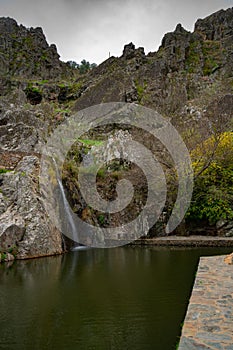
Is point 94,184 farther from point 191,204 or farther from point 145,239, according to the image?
point 191,204

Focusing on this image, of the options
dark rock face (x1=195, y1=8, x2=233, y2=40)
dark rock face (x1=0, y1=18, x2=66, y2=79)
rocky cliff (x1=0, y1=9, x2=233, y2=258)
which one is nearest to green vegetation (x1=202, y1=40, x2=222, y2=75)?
rocky cliff (x1=0, y1=9, x2=233, y2=258)

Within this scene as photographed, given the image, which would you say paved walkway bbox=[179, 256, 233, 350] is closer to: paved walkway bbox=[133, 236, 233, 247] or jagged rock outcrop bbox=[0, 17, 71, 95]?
paved walkway bbox=[133, 236, 233, 247]

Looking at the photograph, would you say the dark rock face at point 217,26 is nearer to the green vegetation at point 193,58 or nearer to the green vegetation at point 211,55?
the green vegetation at point 211,55

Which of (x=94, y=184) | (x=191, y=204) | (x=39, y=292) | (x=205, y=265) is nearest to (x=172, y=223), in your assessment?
(x=191, y=204)

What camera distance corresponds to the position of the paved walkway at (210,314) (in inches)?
152

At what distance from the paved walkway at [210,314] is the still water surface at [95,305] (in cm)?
48

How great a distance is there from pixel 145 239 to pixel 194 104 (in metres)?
17.3

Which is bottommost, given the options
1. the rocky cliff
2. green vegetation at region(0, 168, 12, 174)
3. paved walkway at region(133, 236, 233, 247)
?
paved walkway at region(133, 236, 233, 247)

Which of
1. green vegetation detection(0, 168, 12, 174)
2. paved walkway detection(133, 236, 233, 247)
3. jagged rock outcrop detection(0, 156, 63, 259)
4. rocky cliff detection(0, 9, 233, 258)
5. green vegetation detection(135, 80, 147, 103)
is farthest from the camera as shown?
green vegetation detection(135, 80, 147, 103)

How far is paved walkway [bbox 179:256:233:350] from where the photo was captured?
387cm

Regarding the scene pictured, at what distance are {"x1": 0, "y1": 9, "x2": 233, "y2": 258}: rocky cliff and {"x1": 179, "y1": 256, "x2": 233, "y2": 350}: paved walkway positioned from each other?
Result: 332 inches

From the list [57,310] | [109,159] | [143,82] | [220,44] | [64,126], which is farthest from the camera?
[220,44]

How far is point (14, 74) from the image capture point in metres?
53.7

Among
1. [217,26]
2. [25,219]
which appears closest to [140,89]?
[217,26]
